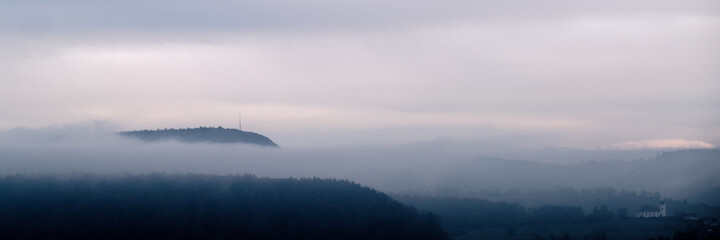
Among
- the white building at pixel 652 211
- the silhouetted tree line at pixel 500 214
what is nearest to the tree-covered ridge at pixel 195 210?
the silhouetted tree line at pixel 500 214

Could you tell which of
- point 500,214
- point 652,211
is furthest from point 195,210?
point 652,211

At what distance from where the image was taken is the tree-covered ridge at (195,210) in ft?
279

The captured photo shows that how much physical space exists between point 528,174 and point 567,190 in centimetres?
2187

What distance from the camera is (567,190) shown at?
162 m

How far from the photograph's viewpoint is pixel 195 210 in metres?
95.1

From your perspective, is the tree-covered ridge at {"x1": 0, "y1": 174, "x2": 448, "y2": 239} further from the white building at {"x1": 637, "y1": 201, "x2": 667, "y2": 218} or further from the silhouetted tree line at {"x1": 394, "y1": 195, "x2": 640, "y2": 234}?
the white building at {"x1": 637, "y1": 201, "x2": 667, "y2": 218}

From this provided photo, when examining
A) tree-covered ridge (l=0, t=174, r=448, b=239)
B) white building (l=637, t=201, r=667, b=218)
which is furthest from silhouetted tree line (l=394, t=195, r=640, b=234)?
tree-covered ridge (l=0, t=174, r=448, b=239)

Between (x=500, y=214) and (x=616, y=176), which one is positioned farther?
(x=616, y=176)

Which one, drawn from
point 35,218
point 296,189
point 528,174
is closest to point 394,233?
point 296,189

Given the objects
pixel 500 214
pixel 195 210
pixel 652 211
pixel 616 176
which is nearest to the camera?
pixel 195 210

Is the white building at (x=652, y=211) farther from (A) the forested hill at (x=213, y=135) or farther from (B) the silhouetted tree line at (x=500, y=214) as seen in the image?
(A) the forested hill at (x=213, y=135)

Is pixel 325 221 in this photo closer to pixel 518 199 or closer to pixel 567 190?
pixel 518 199

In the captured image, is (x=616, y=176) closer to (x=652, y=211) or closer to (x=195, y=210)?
(x=652, y=211)

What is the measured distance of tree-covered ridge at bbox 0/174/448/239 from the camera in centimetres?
8519
